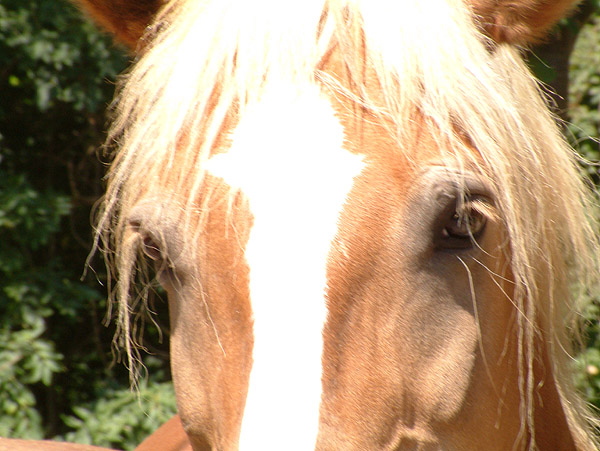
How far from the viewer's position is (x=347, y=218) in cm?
107

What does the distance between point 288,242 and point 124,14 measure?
856 millimetres

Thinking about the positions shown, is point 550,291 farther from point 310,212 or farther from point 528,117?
point 310,212

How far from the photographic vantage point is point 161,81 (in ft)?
4.53

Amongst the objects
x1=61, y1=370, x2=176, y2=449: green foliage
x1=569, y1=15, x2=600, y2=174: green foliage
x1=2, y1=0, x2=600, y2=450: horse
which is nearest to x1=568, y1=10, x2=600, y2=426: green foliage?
Answer: x1=569, y1=15, x2=600, y2=174: green foliage

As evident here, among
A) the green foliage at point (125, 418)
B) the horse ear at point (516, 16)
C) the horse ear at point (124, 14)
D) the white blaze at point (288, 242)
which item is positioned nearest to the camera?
the white blaze at point (288, 242)

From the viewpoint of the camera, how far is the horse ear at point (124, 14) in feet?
5.13

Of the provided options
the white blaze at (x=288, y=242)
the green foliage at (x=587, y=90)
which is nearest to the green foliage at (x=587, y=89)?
the green foliage at (x=587, y=90)

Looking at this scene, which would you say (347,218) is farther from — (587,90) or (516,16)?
(587,90)

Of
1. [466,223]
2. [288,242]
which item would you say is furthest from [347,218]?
[466,223]

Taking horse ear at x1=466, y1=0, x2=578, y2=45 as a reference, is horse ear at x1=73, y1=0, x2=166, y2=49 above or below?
below

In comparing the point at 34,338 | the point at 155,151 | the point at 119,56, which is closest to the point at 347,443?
the point at 155,151

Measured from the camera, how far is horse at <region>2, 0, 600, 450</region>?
41.3 inches

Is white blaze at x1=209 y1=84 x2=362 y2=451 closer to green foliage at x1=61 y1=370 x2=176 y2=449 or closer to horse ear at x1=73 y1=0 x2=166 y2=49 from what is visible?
horse ear at x1=73 y1=0 x2=166 y2=49

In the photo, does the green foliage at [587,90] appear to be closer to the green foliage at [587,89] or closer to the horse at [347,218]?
the green foliage at [587,89]
